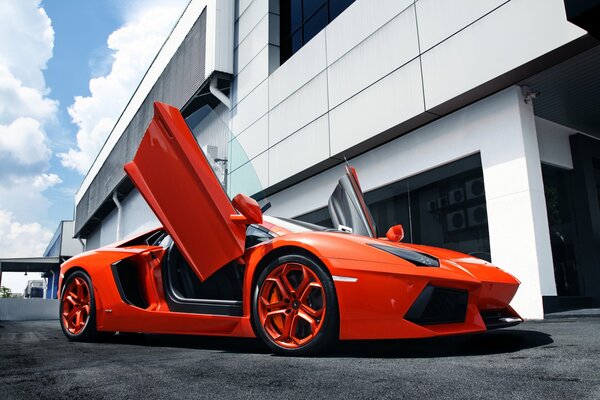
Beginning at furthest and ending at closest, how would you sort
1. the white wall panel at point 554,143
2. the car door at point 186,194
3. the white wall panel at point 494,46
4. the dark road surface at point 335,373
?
the white wall panel at point 554,143
the white wall panel at point 494,46
the car door at point 186,194
the dark road surface at point 335,373

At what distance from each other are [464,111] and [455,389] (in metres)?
6.86

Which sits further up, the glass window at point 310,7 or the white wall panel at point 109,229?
the glass window at point 310,7

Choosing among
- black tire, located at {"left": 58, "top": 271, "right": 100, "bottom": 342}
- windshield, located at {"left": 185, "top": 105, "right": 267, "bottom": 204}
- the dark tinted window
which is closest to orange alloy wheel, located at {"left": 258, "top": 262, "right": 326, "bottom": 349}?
windshield, located at {"left": 185, "top": 105, "right": 267, "bottom": 204}

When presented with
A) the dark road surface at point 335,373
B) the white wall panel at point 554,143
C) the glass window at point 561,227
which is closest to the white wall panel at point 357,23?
the white wall panel at point 554,143

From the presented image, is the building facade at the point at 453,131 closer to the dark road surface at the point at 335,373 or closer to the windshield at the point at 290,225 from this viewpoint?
the windshield at the point at 290,225

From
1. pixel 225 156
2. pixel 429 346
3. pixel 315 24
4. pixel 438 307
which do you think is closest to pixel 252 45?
pixel 315 24

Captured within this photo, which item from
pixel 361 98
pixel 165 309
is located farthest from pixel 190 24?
pixel 165 309

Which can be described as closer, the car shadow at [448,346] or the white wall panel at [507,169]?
the car shadow at [448,346]

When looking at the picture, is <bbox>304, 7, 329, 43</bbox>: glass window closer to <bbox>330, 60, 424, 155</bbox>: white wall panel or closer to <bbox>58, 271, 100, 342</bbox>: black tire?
<bbox>330, 60, 424, 155</bbox>: white wall panel

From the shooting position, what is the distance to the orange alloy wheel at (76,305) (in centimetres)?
414

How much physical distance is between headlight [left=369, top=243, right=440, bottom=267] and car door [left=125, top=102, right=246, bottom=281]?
1015 millimetres

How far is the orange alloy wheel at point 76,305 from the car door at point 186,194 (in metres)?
1.25

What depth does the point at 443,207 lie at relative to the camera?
8.16 metres

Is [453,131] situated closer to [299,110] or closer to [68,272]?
[299,110]
